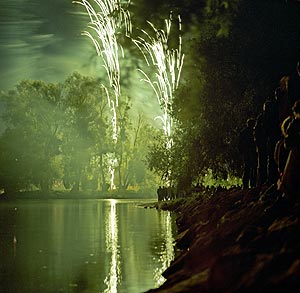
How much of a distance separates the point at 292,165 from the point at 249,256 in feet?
20.3

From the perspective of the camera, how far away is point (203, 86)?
44.6 metres

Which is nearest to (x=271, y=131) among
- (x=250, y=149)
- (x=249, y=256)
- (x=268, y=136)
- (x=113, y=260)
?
(x=268, y=136)

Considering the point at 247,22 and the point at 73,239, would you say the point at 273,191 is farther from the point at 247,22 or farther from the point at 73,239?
the point at 247,22

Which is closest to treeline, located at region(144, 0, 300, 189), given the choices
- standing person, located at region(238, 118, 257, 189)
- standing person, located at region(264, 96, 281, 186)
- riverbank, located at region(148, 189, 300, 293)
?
standing person, located at region(238, 118, 257, 189)

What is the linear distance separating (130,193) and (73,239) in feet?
295

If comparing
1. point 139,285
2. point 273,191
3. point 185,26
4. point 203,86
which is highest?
point 203,86

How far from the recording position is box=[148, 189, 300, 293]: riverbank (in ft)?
30.6

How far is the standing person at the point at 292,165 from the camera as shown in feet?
53.2

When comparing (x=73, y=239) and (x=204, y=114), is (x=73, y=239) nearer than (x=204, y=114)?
Yes

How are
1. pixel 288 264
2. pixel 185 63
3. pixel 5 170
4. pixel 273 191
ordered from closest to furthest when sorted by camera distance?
1. pixel 288 264
2. pixel 273 191
3. pixel 185 63
4. pixel 5 170

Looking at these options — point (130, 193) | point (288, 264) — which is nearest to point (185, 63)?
point (288, 264)

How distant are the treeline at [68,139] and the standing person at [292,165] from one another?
8718cm

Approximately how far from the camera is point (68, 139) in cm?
11162

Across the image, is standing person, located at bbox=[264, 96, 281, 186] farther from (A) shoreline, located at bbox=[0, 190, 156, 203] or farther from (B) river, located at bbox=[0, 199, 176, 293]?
(A) shoreline, located at bbox=[0, 190, 156, 203]
